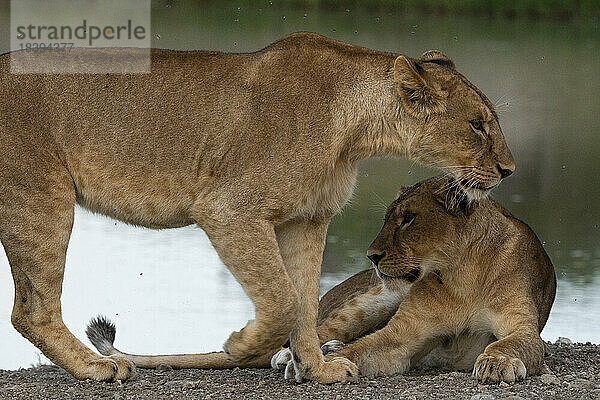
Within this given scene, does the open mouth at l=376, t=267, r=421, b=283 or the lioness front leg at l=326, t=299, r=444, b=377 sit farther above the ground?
the open mouth at l=376, t=267, r=421, b=283

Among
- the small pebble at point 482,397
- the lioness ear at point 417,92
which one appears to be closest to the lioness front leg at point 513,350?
the small pebble at point 482,397

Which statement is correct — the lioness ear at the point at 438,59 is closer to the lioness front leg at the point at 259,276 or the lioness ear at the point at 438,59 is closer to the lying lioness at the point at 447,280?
the lying lioness at the point at 447,280

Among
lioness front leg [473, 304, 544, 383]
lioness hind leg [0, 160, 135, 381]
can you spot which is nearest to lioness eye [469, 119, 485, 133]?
lioness front leg [473, 304, 544, 383]

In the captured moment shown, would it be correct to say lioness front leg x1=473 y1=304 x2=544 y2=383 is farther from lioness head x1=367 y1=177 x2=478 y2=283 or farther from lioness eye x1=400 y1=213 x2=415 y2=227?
lioness eye x1=400 y1=213 x2=415 y2=227

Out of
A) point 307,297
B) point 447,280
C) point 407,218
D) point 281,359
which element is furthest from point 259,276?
point 447,280

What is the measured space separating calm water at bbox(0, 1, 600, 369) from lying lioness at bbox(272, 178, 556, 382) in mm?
1460

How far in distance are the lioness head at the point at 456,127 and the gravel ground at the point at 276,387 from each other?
860 mm

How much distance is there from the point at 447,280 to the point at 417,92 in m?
0.98

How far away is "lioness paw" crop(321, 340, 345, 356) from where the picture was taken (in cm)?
590

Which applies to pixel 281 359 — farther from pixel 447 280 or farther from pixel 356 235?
pixel 356 235

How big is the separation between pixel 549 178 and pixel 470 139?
21.7 ft

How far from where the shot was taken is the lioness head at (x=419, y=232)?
5.63 metres

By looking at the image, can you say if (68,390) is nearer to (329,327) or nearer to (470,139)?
(329,327)

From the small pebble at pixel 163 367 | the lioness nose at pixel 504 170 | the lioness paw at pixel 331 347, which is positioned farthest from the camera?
the lioness paw at pixel 331 347
